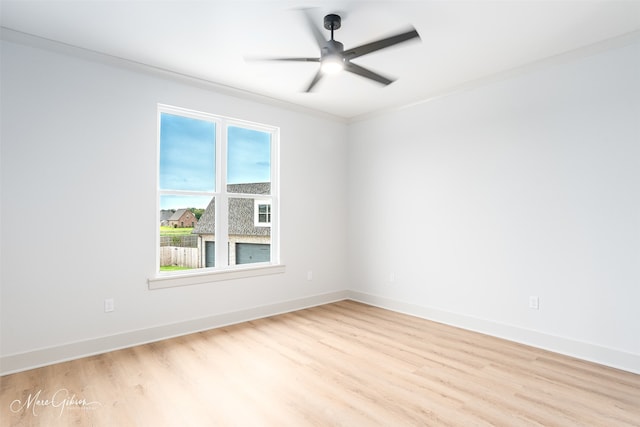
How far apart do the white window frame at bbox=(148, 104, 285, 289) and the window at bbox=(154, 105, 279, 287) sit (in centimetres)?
1

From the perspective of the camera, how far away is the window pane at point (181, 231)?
380 centimetres

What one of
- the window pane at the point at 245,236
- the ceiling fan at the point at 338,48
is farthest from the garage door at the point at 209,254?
the ceiling fan at the point at 338,48

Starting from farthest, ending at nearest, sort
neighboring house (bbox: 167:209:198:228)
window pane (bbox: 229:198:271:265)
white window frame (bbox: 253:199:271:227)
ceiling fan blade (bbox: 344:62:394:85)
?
white window frame (bbox: 253:199:271:227) → window pane (bbox: 229:198:271:265) → neighboring house (bbox: 167:209:198:228) → ceiling fan blade (bbox: 344:62:394:85)

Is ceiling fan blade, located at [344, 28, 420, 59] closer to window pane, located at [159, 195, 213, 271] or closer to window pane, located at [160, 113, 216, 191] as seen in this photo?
window pane, located at [160, 113, 216, 191]

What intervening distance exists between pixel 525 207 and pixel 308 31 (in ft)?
8.83

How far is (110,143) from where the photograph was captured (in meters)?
3.36

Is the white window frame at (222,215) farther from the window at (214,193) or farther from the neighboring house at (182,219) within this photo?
the neighboring house at (182,219)

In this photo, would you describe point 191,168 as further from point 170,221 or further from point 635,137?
point 635,137

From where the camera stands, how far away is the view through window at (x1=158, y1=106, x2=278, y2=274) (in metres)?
3.85

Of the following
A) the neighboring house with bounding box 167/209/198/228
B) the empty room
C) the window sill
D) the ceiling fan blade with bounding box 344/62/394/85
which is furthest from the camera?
the neighboring house with bounding box 167/209/198/228

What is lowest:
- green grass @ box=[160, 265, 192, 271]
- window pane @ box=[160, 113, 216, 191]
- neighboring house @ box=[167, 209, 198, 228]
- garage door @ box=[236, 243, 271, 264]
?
green grass @ box=[160, 265, 192, 271]
